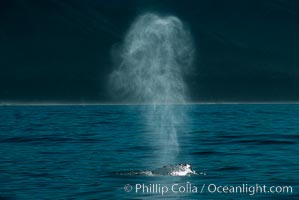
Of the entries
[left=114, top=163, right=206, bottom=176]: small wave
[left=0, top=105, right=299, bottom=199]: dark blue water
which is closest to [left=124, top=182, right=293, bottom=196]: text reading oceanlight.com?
[left=0, top=105, right=299, bottom=199]: dark blue water

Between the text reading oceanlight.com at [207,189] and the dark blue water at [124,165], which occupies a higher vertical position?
the dark blue water at [124,165]

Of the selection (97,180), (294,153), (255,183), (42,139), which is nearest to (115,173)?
(97,180)

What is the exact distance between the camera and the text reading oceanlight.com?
25375mm

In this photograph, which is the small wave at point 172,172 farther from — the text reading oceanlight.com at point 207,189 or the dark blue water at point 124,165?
the text reading oceanlight.com at point 207,189

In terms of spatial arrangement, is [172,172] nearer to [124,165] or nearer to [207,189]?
[207,189]

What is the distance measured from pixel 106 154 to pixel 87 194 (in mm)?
15301

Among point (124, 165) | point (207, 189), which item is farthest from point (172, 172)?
point (124, 165)

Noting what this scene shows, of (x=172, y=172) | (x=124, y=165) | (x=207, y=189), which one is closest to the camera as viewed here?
(x=207, y=189)

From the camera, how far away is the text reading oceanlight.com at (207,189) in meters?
25.4

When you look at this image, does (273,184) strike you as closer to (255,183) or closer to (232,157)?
(255,183)

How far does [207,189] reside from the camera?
26.0 meters

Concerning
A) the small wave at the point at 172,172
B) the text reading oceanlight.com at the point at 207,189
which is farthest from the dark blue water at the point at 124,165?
the small wave at the point at 172,172

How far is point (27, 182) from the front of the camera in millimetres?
27750

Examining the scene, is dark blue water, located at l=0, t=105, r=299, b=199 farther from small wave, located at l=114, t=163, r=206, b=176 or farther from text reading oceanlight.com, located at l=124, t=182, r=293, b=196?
small wave, located at l=114, t=163, r=206, b=176
